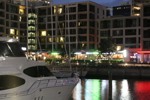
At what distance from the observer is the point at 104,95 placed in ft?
119

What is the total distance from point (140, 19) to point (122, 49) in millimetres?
11476

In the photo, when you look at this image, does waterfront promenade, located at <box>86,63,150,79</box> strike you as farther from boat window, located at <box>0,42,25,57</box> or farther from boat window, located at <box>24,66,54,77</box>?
boat window, located at <box>0,42,25,57</box>

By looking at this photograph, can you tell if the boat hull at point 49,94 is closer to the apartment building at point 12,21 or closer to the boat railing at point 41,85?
the boat railing at point 41,85

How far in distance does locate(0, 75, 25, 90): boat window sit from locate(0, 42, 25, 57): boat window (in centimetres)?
169

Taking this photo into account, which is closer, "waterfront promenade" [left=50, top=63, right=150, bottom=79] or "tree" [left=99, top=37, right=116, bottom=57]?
"waterfront promenade" [left=50, top=63, right=150, bottom=79]

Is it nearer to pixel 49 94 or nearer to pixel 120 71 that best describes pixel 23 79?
pixel 49 94

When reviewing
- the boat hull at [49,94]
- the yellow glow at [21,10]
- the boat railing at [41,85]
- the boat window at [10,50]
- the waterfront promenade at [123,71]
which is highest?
the yellow glow at [21,10]

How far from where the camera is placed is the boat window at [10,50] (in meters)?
17.4

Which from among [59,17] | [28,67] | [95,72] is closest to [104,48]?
[95,72]

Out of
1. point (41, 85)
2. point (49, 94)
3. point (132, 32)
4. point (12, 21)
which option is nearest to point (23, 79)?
point (41, 85)

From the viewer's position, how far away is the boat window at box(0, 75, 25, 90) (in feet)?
53.4

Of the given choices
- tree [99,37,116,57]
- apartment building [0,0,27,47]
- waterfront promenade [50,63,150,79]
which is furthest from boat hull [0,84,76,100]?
apartment building [0,0,27,47]

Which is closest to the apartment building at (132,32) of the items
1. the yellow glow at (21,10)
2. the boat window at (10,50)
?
the yellow glow at (21,10)

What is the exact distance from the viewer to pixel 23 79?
17.3m
